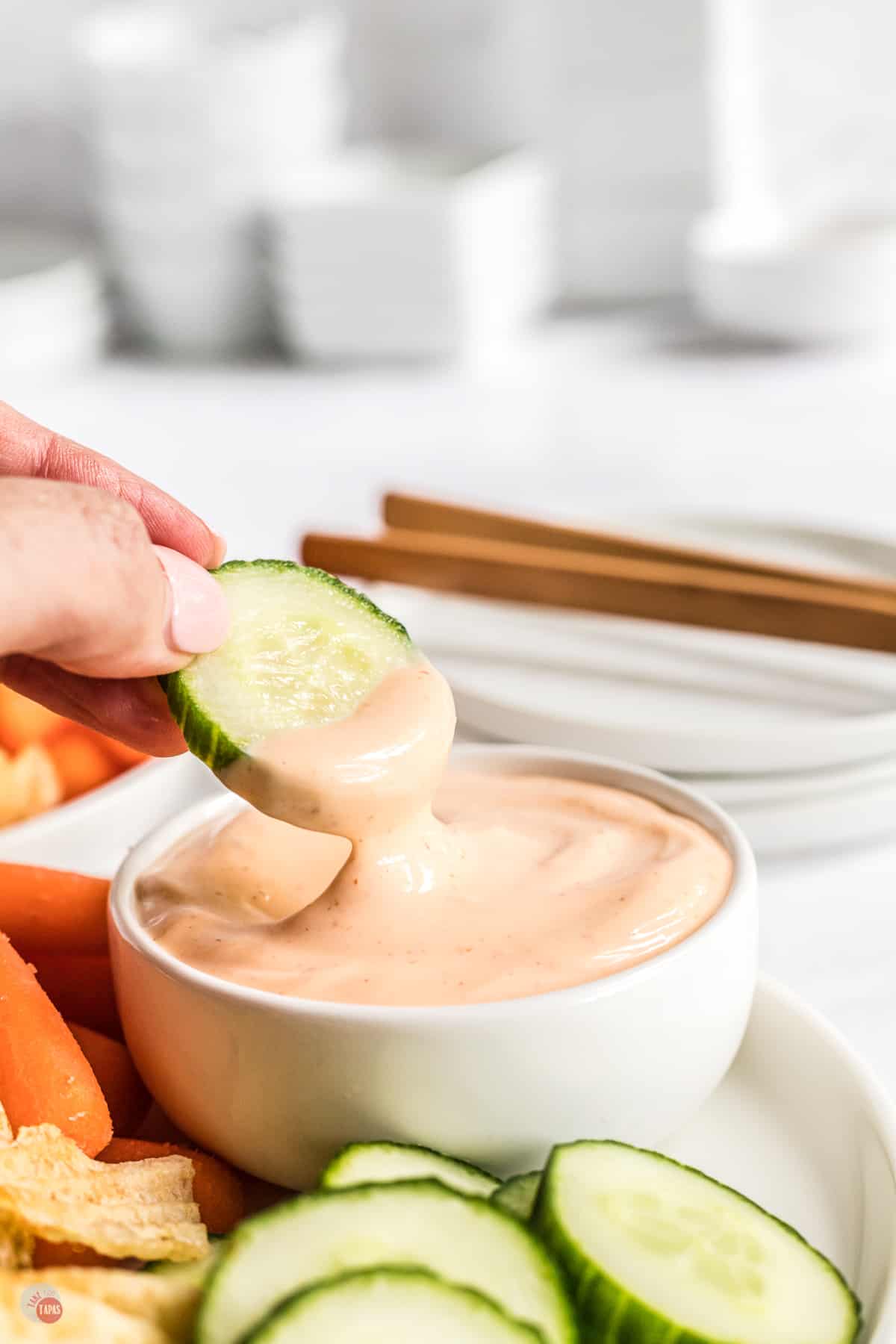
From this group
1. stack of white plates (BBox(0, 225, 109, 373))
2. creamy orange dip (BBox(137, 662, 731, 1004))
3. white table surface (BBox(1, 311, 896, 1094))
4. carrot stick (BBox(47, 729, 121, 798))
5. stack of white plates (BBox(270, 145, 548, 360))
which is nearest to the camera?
creamy orange dip (BBox(137, 662, 731, 1004))

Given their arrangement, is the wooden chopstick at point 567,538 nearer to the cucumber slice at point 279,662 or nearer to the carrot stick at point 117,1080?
the cucumber slice at point 279,662

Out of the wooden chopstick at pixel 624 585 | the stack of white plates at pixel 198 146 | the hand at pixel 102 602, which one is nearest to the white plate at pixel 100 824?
the hand at pixel 102 602

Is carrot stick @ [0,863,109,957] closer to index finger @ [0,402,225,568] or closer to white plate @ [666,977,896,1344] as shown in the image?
index finger @ [0,402,225,568]

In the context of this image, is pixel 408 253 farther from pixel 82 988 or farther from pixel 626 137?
pixel 82 988

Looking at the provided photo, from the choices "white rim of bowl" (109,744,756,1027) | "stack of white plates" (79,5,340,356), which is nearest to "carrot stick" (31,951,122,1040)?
"white rim of bowl" (109,744,756,1027)

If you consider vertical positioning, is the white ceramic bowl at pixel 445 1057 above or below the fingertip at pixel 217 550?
below
